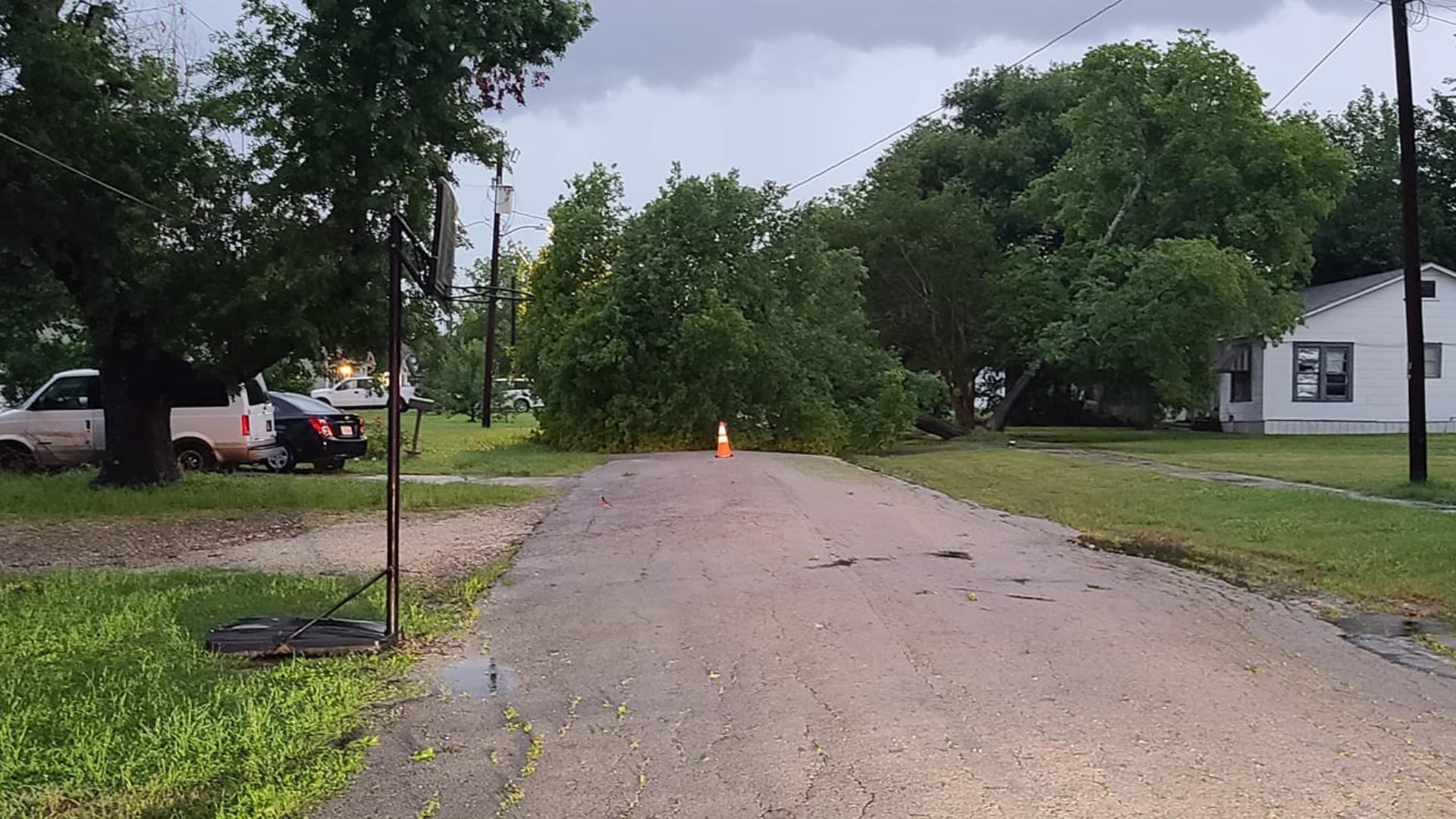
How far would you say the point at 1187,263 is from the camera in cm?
3272

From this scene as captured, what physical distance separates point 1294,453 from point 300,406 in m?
20.1

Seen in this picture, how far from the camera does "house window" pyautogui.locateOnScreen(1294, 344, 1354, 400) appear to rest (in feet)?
128

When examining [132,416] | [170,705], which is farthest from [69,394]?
[170,705]

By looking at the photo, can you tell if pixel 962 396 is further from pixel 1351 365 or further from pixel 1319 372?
pixel 1351 365

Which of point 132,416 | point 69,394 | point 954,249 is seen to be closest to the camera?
point 132,416

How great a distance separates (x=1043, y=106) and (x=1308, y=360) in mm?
12545

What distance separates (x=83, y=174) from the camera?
44.9 feet

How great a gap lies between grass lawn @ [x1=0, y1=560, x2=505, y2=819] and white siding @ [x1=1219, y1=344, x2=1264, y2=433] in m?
35.1

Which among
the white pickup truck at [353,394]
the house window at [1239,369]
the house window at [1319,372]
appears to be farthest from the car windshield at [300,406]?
the white pickup truck at [353,394]

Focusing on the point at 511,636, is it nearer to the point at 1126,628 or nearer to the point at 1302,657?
the point at 1126,628

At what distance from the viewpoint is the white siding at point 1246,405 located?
39.2m

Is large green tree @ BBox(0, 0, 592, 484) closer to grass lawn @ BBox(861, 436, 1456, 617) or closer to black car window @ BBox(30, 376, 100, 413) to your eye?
black car window @ BBox(30, 376, 100, 413)

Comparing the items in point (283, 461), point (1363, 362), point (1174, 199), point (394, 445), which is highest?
point (1174, 199)

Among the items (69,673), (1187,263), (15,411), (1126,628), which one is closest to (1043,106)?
(1187,263)
